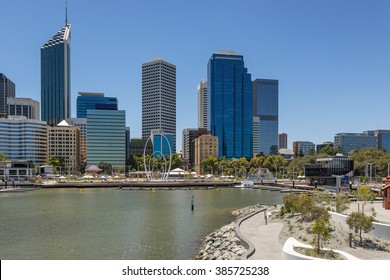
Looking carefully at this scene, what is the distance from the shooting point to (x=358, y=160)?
544 feet

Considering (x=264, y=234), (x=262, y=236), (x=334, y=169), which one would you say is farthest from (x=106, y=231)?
(x=334, y=169)

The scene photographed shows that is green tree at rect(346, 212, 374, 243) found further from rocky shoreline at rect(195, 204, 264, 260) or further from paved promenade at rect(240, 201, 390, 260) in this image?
rocky shoreline at rect(195, 204, 264, 260)

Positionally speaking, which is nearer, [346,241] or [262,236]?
[346,241]

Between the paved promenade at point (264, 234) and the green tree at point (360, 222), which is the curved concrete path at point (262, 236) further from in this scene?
the green tree at point (360, 222)

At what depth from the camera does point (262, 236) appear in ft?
123

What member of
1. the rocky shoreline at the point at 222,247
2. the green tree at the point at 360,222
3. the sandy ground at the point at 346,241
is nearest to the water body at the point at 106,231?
the rocky shoreline at the point at 222,247

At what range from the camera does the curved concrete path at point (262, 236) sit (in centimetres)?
2928

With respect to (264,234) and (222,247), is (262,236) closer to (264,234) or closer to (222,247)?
(264,234)

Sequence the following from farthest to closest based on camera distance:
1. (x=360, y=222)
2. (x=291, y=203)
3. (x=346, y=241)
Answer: (x=291, y=203), (x=360, y=222), (x=346, y=241)

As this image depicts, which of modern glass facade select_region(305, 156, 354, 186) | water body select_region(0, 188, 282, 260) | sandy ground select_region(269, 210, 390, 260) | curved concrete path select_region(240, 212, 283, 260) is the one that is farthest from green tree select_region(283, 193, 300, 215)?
modern glass facade select_region(305, 156, 354, 186)

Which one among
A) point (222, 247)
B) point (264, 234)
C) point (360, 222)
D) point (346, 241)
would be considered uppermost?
point (360, 222)

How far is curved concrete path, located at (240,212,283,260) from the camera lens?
29.3 m
